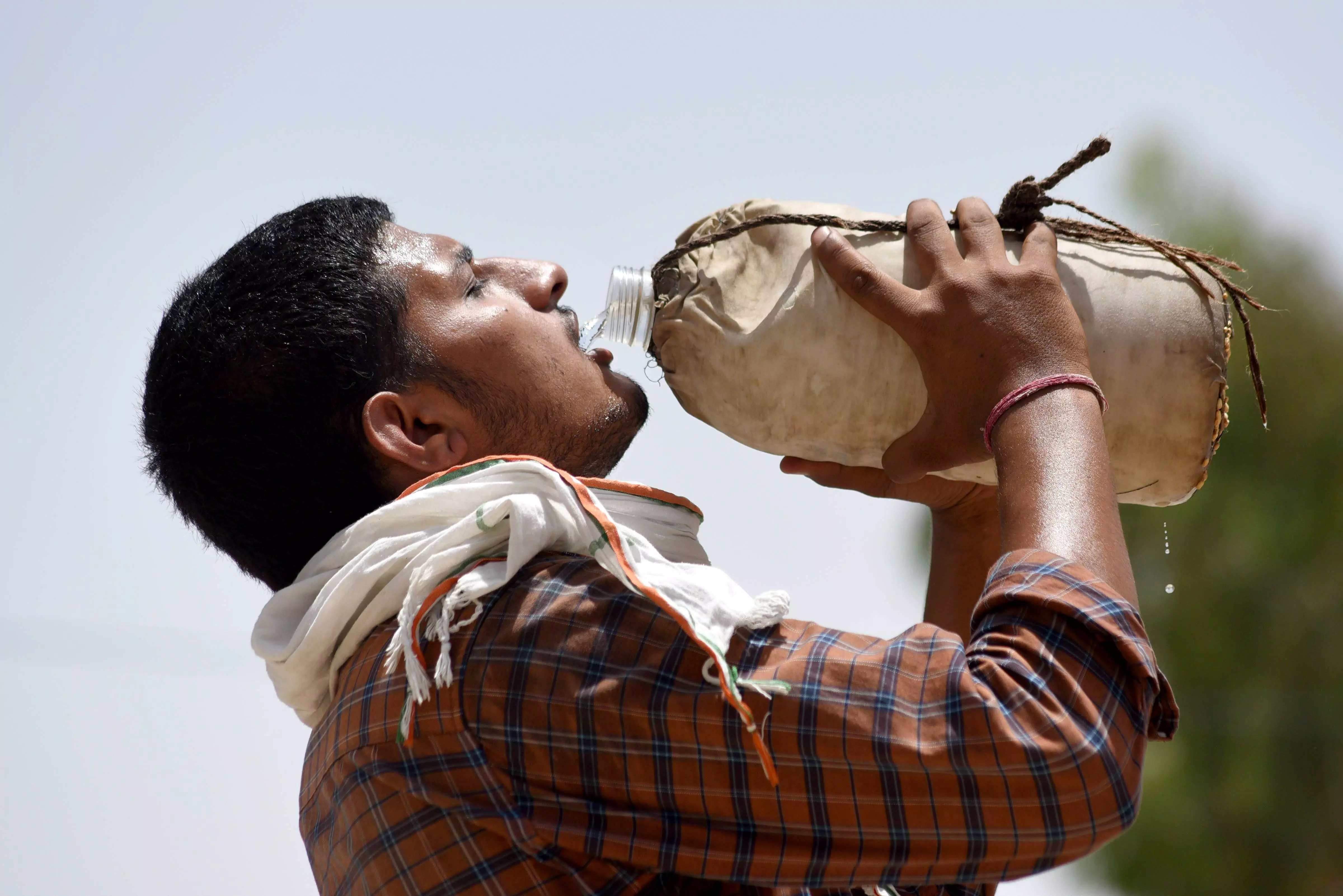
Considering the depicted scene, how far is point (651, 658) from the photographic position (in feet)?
3.72

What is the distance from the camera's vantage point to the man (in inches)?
42.2

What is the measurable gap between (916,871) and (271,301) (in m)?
1.16

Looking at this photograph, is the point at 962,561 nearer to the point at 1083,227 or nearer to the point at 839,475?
the point at 839,475

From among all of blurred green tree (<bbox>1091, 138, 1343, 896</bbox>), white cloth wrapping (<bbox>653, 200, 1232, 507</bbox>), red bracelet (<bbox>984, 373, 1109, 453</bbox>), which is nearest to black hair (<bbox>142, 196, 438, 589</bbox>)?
white cloth wrapping (<bbox>653, 200, 1232, 507</bbox>)

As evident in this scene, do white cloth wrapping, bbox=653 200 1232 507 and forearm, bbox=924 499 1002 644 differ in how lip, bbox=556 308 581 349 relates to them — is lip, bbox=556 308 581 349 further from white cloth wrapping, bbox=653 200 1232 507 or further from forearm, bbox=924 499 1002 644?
forearm, bbox=924 499 1002 644

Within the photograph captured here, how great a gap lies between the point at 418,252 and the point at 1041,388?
0.95 metres

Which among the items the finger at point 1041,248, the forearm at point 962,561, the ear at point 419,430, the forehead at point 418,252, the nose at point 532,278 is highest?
the forehead at point 418,252

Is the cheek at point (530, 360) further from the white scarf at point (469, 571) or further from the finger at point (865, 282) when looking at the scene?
the finger at point (865, 282)

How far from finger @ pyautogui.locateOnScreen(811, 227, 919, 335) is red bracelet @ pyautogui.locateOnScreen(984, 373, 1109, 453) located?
0.57 feet

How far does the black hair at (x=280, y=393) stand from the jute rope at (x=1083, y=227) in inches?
23.7

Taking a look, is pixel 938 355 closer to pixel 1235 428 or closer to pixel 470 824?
pixel 470 824

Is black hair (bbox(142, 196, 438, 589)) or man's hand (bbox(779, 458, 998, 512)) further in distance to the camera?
man's hand (bbox(779, 458, 998, 512))

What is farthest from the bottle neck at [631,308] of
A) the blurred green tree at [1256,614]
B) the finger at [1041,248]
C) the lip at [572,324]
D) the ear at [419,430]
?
the blurred green tree at [1256,614]

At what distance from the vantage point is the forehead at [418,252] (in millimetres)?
1726
